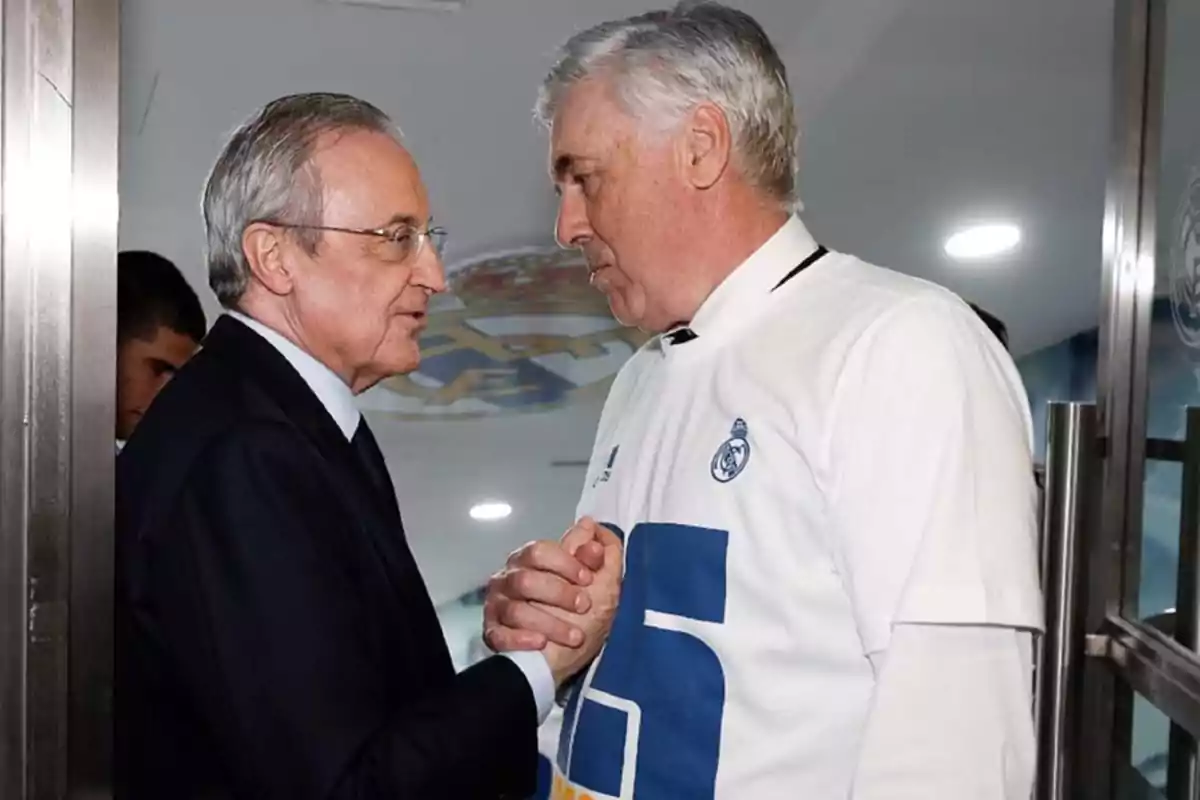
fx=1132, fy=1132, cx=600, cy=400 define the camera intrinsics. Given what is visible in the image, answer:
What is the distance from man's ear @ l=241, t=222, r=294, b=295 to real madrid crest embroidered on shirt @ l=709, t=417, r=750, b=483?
340 millimetres

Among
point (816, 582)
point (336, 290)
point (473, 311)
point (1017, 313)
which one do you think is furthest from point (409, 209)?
point (1017, 313)

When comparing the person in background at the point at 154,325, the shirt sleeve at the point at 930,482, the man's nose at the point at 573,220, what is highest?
the man's nose at the point at 573,220

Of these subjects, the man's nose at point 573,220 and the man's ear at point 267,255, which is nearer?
the man's ear at point 267,255

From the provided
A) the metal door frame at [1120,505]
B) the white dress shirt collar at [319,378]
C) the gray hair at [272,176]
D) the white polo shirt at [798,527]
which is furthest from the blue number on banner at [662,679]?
the metal door frame at [1120,505]

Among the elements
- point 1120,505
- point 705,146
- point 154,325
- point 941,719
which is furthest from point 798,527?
point 154,325

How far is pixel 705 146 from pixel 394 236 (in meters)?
0.25

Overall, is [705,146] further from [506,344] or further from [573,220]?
[506,344]

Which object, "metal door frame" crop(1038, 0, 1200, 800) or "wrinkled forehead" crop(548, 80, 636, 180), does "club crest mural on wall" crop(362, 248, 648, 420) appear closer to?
"metal door frame" crop(1038, 0, 1200, 800)

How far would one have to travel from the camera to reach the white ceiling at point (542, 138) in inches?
72.6

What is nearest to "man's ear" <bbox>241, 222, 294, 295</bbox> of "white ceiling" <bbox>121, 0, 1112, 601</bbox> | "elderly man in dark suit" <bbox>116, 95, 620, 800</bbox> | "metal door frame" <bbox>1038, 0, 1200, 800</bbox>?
"elderly man in dark suit" <bbox>116, 95, 620, 800</bbox>

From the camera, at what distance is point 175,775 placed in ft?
2.39

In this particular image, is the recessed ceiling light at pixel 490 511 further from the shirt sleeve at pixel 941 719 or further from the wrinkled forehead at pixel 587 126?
the shirt sleeve at pixel 941 719

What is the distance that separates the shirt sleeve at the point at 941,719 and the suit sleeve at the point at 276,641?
0.89ft

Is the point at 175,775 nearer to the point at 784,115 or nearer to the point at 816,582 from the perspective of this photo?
the point at 816,582
